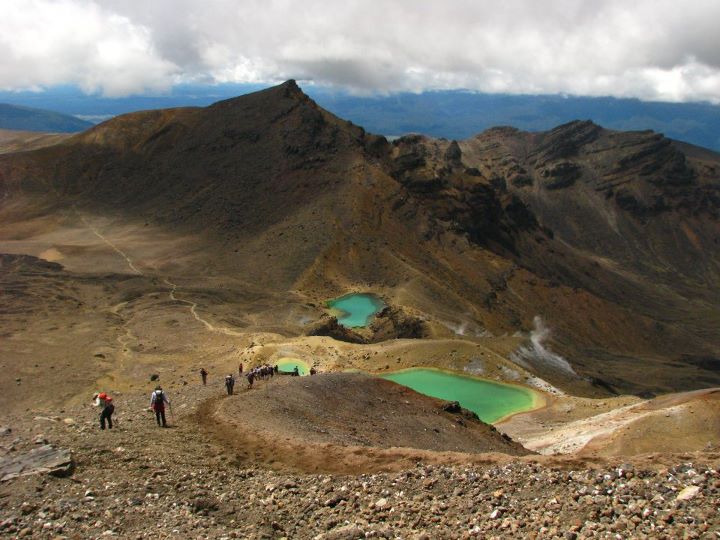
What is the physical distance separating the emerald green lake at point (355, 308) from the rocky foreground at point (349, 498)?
69.1m

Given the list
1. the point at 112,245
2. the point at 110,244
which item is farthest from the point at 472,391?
the point at 110,244

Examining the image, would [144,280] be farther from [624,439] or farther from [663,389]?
[663,389]

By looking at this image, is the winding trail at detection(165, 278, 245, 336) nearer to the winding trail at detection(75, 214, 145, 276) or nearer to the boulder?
the winding trail at detection(75, 214, 145, 276)

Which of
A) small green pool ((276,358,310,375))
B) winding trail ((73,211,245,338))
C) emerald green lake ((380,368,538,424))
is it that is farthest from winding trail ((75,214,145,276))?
emerald green lake ((380,368,538,424))

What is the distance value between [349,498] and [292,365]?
3805cm

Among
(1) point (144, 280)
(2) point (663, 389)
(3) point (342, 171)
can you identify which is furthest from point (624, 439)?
(3) point (342, 171)

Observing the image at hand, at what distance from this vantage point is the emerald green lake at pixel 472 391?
173 feet

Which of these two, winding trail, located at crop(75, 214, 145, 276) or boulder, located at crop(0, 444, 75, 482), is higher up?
boulder, located at crop(0, 444, 75, 482)

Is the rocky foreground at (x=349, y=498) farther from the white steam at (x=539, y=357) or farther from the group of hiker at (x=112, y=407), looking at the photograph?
the white steam at (x=539, y=357)

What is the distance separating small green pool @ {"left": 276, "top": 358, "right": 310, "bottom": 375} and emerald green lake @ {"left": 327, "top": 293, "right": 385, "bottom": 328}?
107ft

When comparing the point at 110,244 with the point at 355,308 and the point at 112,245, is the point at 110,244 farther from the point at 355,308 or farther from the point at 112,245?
the point at 355,308

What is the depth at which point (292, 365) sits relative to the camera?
5559cm

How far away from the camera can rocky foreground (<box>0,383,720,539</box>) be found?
14.8 meters

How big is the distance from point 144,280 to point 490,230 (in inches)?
4106
